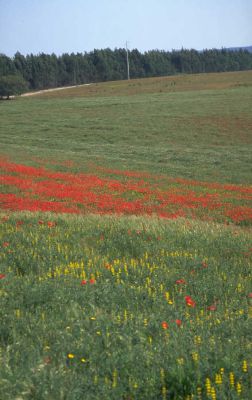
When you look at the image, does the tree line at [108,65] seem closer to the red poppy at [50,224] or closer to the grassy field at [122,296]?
the grassy field at [122,296]

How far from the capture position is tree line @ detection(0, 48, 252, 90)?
14125cm

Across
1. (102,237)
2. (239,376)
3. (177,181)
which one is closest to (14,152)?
(177,181)

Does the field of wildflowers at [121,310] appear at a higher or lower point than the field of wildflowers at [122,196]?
higher

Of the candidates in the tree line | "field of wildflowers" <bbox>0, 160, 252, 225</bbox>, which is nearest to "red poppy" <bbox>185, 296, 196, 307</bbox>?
"field of wildflowers" <bbox>0, 160, 252, 225</bbox>

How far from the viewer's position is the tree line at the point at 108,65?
14125 centimetres

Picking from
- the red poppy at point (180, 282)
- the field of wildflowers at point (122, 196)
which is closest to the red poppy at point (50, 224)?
the red poppy at point (180, 282)

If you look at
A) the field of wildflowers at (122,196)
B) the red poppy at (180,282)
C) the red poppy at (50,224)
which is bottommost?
the field of wildflowers at (122,196)

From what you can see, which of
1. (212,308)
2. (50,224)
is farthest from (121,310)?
(50,224)

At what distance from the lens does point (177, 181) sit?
26.8m

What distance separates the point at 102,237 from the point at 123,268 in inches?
89.2

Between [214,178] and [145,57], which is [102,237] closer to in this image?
[214,178]

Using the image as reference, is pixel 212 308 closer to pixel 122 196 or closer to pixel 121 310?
pixel 121 310

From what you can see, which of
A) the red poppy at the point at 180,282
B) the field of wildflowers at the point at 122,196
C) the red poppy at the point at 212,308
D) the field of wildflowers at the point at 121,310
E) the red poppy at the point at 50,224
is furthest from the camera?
the field of wildflowers at the point at 122,196

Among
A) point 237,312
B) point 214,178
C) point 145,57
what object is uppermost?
point 145,57
